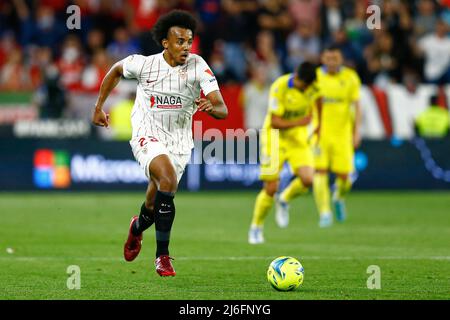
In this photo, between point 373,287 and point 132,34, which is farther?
point 132,34

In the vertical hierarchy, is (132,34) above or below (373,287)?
above

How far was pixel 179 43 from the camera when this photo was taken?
9820mm

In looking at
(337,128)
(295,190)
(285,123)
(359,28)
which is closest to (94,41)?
(359,28)

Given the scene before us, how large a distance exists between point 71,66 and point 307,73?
10.0 metres

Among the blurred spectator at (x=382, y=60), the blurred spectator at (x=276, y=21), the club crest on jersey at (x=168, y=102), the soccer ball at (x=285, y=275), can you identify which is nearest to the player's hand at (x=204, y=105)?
the club crest on jersey at (x=168, y=102)

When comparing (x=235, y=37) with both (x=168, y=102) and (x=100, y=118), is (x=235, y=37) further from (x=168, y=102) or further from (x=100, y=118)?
(x=100, y=118)

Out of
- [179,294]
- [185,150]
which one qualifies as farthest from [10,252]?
[179,294]

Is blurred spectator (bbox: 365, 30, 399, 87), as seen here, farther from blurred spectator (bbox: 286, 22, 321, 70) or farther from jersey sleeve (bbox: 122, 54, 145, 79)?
jersey sleeve (bbox: 122, 54, 145, 79)

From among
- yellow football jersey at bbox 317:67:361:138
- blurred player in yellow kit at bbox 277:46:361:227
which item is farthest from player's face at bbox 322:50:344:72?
yellow football jersey at bbox 317:67:361:138

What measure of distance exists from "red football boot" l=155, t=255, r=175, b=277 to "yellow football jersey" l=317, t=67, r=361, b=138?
23.5 feet
